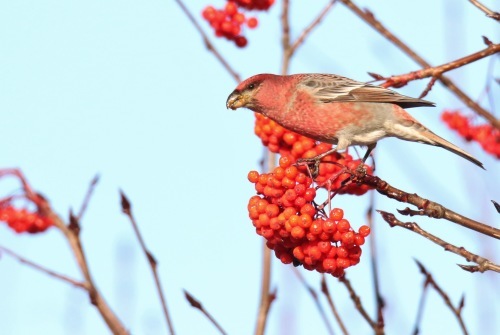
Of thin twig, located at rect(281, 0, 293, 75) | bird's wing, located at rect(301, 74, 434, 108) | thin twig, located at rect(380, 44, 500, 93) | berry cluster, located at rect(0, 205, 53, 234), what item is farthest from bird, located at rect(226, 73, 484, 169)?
berry cluster, located at rect(0, 205, 53, 234)

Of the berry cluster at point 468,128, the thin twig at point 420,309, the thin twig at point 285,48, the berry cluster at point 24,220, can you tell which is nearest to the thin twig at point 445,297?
the thin twig at point 420,309

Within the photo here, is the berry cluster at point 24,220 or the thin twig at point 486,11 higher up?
the thin twig at point 486,11

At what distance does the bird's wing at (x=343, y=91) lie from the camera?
4.48 meters

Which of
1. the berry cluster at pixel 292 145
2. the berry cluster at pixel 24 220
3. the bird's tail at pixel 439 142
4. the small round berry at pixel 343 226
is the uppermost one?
the bird's tail at pixel 439 142

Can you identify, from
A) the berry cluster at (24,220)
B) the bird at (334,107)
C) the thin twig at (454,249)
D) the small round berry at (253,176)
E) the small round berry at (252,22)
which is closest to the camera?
the thin twig at (454,249)

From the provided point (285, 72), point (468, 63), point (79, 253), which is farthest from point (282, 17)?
point (79, 253)

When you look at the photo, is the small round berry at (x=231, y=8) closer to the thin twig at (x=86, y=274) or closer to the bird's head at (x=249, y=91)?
the bird's head at (x=249, y=91)

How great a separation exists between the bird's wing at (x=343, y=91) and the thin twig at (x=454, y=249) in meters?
1.67

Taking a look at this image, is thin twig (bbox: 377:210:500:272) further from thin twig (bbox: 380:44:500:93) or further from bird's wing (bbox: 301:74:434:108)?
bird's wing (bbox: 301:74:434:108)

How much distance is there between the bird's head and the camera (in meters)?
4.23

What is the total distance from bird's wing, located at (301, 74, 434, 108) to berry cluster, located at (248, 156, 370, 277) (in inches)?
60.2

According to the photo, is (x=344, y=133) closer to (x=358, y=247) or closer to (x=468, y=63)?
(x=468, y=63)

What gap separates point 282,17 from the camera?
16.6 ft

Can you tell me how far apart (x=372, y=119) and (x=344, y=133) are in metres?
0.24
